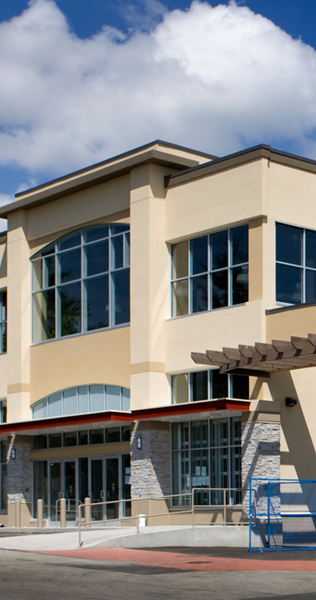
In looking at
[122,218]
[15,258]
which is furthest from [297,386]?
[15,258]

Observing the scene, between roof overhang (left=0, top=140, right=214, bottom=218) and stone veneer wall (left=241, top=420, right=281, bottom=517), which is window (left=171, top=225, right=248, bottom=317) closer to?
roof overhang (left=0, top=140, right=214, bottom=218)

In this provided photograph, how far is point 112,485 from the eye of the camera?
1214 inches

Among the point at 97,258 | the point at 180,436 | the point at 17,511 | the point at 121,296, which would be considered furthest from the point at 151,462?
the point at 97,258

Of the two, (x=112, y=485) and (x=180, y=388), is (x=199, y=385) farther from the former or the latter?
(x=112, y=485)

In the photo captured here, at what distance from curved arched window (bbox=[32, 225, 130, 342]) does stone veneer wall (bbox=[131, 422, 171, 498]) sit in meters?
4.19

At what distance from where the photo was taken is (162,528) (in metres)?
26.2

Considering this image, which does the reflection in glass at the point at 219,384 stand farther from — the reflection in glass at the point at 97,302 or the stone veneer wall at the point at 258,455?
the reflection in glass at the point at 97,302

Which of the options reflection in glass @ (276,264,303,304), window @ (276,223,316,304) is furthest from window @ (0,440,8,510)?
window @ (276,223,316,304)

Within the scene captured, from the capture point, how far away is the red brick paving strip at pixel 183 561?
59.8 feet

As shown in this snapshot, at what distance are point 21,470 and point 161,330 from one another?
29.8 ft

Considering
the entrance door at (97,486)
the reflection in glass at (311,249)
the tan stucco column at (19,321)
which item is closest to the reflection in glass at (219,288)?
the reflection in glass at (311,249)

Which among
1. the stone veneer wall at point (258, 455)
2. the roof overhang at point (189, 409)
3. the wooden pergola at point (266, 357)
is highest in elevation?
the wooden pergola at point (266, 357)

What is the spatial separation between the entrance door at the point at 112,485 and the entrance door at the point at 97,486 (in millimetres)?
348

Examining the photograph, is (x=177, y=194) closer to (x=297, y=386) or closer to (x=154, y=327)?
(x=154, y=327)
